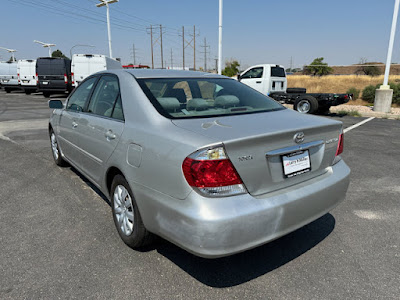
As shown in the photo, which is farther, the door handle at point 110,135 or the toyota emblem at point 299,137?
the door handle at point 110,135

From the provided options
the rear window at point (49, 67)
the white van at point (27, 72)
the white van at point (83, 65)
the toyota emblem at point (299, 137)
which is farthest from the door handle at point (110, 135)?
the white van at point (27, 72)

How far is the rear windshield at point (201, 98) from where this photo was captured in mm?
2611

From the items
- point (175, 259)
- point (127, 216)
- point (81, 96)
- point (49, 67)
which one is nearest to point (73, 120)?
point (81, 96)

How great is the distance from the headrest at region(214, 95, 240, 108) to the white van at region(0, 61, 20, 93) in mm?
26448

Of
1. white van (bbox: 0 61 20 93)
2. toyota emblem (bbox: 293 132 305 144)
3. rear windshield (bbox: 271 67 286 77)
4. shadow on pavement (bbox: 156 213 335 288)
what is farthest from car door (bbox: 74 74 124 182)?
white van (bbox: 0 61 20 93)

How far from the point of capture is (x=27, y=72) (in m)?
22.1

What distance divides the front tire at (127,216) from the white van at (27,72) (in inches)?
896

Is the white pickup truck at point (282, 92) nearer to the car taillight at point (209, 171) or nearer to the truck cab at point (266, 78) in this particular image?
the truck cab at point (266, 78)

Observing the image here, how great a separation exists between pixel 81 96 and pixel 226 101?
2.03 metres

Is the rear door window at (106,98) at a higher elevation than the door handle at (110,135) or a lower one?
higher

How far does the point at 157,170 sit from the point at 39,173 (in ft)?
11.6

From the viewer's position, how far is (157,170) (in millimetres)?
2158

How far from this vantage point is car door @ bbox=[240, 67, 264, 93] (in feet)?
47.0

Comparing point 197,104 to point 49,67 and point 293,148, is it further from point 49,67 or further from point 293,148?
point 49,67
